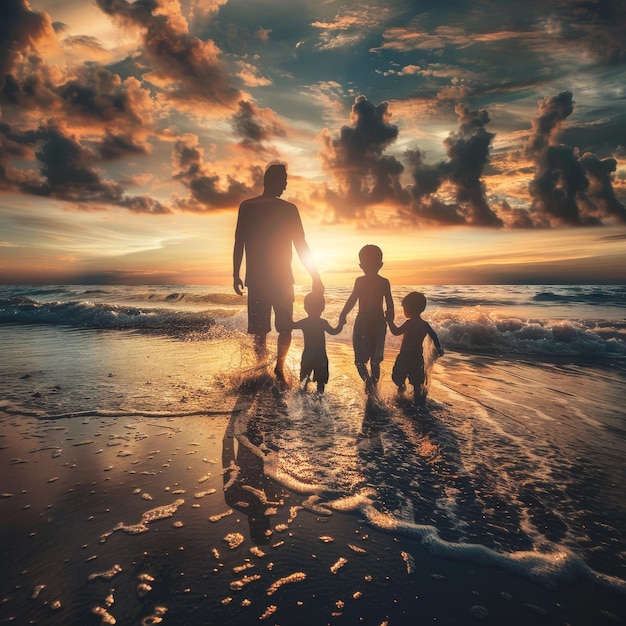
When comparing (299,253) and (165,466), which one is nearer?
(165,466)

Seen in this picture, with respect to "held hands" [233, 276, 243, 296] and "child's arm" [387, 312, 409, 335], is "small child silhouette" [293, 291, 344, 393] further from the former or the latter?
"held hands" [233, 276, 243, 296]

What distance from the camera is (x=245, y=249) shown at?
5.46 meters

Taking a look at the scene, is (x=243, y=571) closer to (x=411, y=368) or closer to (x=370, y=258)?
(x=411, y=368)

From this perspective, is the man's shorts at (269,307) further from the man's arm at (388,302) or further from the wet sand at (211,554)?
the wet sand at (211,554)

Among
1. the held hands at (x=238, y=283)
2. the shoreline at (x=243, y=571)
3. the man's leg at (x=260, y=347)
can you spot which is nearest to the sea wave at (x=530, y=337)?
the man's leg at (x=260, y=347)

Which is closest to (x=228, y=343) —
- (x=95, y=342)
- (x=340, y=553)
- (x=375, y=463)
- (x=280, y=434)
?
(x=95, y=342)

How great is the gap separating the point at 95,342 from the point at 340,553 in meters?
9.24

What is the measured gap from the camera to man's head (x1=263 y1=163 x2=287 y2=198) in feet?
17.4

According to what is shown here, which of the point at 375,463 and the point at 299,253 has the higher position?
the point at 299,253

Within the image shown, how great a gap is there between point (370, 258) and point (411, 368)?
5.65ft

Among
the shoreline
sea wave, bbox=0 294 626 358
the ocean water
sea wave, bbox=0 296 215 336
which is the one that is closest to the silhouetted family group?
the ocean water

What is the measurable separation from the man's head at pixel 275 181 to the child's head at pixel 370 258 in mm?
1497

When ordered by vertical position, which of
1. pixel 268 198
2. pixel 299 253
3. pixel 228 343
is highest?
pixel 268 198

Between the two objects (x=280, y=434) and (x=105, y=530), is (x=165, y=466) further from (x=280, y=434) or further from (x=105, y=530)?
(x=280, y=434)
